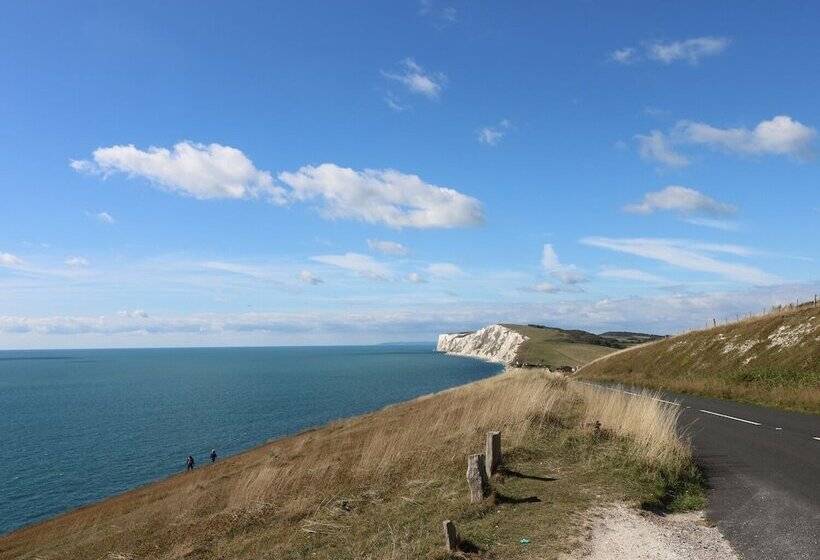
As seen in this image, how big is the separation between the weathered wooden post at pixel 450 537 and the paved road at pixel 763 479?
4.07 metres

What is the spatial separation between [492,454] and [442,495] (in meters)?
1.62

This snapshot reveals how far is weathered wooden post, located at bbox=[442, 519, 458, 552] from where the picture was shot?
8552 mm

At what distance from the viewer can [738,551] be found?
A: 8133 millimetres

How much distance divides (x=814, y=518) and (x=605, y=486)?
3428mm

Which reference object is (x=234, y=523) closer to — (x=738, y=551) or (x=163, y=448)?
(x=738, y=551)

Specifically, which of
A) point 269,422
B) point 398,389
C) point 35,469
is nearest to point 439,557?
point 35,469

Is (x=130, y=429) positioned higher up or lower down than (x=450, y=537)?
lower down

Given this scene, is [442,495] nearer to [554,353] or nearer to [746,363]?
[746,363]

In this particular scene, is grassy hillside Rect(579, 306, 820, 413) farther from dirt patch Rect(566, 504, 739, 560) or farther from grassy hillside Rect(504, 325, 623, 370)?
grassy hillside Rect(504, 325, 623, 370)

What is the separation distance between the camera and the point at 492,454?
12.5 meters

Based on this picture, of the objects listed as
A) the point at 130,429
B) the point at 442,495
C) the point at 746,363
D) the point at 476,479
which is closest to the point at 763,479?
the point at 476,479

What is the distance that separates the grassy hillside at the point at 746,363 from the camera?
27.0 meters

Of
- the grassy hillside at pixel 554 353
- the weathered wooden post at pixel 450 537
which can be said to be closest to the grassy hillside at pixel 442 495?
the weathered wooden post at pixel 450 537

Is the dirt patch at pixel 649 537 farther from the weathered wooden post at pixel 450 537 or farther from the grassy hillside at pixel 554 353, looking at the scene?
the grassy hillside at pixel 554 353
